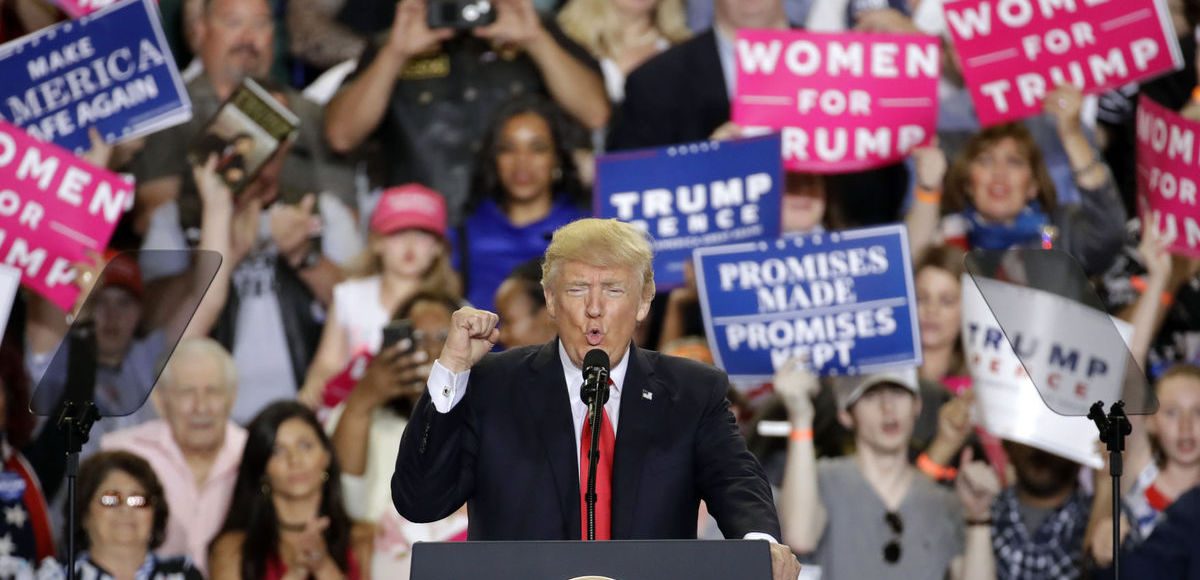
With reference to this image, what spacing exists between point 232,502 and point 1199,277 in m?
3.77

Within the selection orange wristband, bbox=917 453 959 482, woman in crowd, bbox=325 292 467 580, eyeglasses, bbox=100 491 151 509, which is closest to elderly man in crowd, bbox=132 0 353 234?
woman in crowd, bbox=325 292 467 580

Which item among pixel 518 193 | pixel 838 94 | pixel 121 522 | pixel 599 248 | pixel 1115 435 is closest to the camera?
pixel 599 248

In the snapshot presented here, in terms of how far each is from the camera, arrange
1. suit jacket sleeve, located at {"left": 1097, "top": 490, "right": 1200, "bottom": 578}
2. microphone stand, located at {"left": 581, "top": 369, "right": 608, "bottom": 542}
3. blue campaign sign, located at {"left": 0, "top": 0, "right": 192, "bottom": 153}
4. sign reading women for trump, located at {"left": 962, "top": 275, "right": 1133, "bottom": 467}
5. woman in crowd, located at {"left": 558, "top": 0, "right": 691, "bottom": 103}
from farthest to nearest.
→ woman in crowd, located at {"left": 558, "top": 0, "right": 691, "bottom": 103}
blue campaign sign, located at {"left": 0, "top": 0, "right": 192, "bottom": 153}
suit jacket sleeve, located at {"left": 1097, "top": 490, "right": 1200, "bottom": 578}
sign reading women for trump, located at {"left": 962, "top": 275, "right": 1133, "bottom": 467}
microphone stand, located at {"left": 581, "top": 369, "right": 608, "bottom": 542}

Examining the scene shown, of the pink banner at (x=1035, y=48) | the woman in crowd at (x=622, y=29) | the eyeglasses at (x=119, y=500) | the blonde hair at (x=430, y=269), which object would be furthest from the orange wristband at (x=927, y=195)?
the eyeglasses at (x=119, y=500)

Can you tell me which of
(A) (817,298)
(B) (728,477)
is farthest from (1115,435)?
(A) (817,298)

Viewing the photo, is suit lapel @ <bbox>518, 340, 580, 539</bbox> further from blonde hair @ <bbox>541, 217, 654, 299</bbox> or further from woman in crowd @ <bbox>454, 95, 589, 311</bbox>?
woman in crowd @ <bbox>454, 95, 589, 311</bbox>

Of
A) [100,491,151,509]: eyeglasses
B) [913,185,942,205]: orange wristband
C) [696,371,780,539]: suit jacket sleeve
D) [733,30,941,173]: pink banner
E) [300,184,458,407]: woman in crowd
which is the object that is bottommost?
[696,371,780,539]: suit jacket sleeve

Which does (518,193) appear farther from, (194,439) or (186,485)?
(186,485)

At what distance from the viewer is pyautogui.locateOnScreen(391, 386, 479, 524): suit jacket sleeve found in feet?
9.91

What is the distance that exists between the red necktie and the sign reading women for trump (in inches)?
65.8

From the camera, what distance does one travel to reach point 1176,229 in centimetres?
634

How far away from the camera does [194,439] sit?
6109 millimetres

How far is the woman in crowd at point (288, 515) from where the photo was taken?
600 cm

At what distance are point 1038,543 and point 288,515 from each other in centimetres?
272
